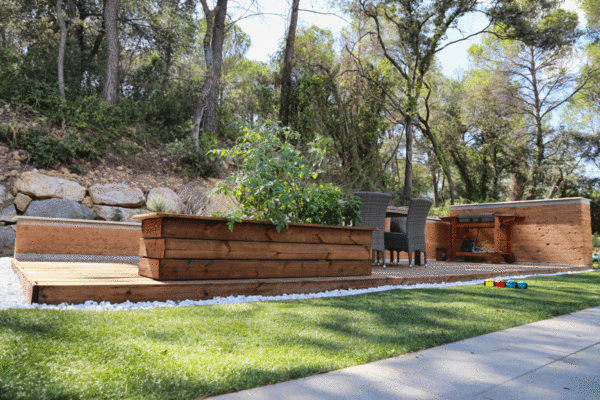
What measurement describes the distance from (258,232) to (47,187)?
19.9 ft

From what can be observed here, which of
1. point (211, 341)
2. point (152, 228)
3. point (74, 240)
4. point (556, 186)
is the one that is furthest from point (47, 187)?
point (556, 186)

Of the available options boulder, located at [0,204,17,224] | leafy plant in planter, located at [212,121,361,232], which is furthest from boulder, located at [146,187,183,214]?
leafy plant in planter, located at [212,121,361,232]

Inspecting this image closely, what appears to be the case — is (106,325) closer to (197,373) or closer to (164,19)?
(197,373)

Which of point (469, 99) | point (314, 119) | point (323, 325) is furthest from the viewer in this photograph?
point (469, 99)

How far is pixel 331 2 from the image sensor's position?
43.9ft

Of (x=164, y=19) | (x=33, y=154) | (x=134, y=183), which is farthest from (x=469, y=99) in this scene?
(x=33, y=154)

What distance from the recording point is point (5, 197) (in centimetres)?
734

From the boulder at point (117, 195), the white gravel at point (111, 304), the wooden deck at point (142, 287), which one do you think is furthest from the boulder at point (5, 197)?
the wooden deck at point (142, 287)

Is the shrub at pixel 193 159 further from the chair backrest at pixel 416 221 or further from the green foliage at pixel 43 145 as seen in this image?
the chair backrest at pixel 416 221

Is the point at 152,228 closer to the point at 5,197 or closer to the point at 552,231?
the point at 5,197

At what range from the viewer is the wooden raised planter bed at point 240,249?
3.13 metres

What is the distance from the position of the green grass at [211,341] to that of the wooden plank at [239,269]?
0.48 metres

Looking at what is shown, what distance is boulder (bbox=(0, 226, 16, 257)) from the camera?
705 centimetres

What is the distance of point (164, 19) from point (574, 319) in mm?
14400
